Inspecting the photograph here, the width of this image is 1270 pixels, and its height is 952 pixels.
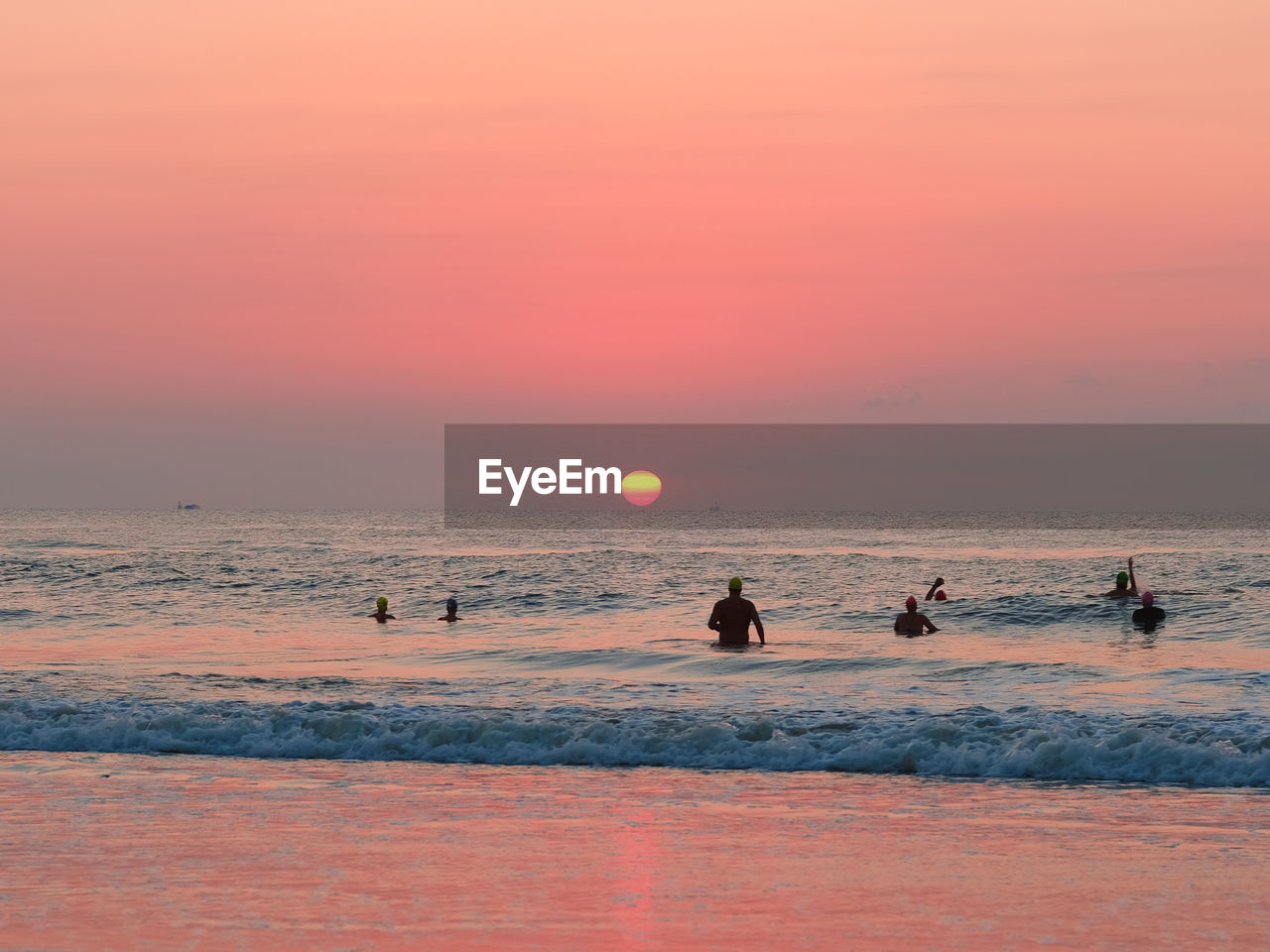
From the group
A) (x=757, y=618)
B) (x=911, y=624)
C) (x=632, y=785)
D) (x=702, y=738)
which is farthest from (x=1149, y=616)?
(x=632, y=785)

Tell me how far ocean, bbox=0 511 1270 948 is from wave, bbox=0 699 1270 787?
58mm

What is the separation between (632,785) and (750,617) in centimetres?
1361

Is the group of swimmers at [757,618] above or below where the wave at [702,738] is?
above

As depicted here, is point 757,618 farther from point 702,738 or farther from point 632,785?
point 632,785

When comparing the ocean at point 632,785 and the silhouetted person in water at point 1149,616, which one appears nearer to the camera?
the ocean at point 632,785

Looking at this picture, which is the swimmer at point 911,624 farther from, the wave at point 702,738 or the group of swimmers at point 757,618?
the wave at point 702,738

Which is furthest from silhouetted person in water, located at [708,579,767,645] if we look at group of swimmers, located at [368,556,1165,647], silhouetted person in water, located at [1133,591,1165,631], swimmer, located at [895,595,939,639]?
silhouetted person in water, located at [1133,591,1165,631]

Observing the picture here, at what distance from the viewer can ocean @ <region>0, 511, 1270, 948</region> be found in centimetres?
853

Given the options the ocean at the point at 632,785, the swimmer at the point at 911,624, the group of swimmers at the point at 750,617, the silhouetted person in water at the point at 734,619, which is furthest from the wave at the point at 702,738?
the swimmer at the point at 911,624

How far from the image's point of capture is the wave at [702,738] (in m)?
14.4

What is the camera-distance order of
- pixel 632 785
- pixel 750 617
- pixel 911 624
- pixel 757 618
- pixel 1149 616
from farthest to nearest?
pixel 1149 616 < pixel 911 624 < pixel 750 617 < pixel 757 618 < pixel 632 785

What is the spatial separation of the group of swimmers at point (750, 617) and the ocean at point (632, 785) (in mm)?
468

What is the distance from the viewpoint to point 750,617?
88.6 ft

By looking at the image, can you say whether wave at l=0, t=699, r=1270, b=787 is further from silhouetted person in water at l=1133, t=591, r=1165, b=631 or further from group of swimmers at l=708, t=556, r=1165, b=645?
silhouetted person in water at l=1133, t=591, r=1165, b=631
